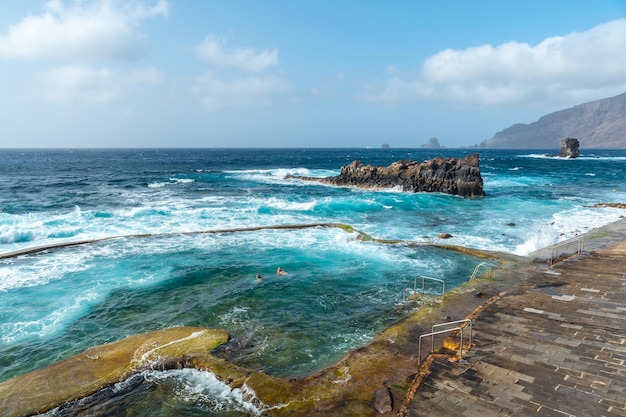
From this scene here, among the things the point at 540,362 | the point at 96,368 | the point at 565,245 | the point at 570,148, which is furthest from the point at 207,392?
the point at 570,148

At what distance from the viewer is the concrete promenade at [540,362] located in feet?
28.5

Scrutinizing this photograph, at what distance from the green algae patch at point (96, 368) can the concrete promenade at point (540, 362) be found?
7.86 meters

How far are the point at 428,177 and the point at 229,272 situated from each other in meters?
43.0

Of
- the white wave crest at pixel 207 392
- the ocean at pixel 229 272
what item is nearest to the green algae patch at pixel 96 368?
the ocean at pixel 229 272

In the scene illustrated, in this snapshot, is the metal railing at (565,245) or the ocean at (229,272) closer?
the ocean at (229,272)

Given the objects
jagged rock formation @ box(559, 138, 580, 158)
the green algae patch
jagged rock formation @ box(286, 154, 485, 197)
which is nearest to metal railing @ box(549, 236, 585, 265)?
the green algae patch

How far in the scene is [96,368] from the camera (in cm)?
1178

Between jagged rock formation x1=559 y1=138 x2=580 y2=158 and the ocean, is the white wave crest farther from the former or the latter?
jagged rock formation x1=559 y1=138 x2=580 y2=158

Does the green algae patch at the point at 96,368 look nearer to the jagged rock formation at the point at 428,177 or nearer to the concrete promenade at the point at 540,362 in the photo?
the concrete promenade at the point at 540,362

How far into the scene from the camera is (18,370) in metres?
12.5

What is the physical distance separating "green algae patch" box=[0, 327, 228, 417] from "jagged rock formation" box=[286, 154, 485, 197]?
4755 centimetres

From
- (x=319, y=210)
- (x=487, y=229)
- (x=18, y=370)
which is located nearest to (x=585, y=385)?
(x=18, y=370)

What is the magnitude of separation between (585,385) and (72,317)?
18.8 meters

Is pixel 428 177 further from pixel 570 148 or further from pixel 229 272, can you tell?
pixel 570 148
